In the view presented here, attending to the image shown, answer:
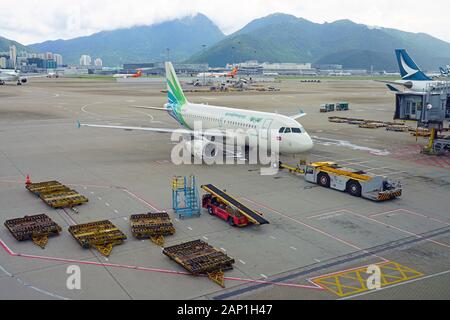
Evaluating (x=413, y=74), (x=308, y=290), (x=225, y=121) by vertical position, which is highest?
(x=413, y=74)

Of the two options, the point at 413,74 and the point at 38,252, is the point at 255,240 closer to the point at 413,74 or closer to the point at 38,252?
the point at 38,252

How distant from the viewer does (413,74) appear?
83438 mm

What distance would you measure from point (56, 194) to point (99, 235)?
8.97 metres

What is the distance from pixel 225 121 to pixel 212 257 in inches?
981

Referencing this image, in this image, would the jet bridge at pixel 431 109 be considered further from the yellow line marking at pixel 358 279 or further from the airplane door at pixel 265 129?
the yellow line marking at pixel 358 279

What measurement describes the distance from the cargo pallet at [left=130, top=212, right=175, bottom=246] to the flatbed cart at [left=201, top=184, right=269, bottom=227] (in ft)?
10.3

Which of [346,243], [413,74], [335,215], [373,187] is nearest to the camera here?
[346,243]

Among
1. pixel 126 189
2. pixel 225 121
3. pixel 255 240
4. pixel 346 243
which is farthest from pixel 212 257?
pixel 225 121

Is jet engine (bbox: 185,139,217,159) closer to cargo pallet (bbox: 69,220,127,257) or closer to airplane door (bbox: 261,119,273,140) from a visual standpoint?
airplane door (bbox: 261,119,273,140)

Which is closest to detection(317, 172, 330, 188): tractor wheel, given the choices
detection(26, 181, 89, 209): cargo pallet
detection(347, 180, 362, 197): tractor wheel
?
detection(347, 180, 362, 197): tractor wheel

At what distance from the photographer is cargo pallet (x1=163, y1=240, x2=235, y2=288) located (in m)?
18.1

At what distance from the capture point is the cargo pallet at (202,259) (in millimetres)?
18141

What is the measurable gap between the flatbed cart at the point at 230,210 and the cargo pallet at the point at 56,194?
8.36 m

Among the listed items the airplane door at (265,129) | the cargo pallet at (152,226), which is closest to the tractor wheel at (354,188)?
the airplane door at (265,129)
